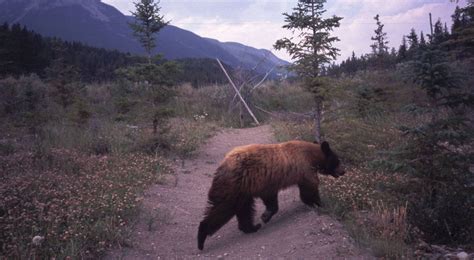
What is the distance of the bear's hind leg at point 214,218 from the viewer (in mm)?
5746

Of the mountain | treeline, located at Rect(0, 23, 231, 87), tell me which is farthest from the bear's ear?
the mountain

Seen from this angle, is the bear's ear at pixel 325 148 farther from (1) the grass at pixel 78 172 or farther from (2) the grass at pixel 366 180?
(1) the grass at pixel 78 172

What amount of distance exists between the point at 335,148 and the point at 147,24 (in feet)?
21.9

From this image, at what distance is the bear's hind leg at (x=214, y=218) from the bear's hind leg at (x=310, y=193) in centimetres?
124

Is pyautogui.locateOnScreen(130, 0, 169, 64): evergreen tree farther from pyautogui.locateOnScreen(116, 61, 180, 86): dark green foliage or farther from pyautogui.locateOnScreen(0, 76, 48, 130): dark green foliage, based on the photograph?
pyautogui.locateOnScreen(0, 76, 48, 130): dark green foliage

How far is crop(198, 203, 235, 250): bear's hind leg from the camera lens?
5746 mm

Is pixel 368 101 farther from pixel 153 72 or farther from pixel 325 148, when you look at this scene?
pixel 325 148

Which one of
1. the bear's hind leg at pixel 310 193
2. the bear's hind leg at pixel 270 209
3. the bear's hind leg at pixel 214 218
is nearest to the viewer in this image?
the bear's hind leg at pixel 214 218

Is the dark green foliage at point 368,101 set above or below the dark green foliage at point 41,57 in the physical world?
below

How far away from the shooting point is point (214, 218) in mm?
5758

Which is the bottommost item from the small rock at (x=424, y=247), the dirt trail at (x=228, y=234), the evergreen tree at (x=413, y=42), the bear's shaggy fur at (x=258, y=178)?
the dirt trail at (x=228, y=234)

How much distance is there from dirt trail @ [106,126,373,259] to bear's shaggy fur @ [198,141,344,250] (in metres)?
0.30

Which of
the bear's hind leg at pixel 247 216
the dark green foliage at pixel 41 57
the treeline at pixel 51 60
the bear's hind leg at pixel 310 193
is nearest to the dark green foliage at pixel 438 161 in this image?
the bear's hind leg at pixel 310 193

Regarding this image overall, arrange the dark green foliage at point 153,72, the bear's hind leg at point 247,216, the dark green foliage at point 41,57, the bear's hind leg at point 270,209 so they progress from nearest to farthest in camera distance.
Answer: the bear's hind leg at point 247,216
the bear's hind leg at point 270,209
the dark green foliage at point 153,72
the dark green foliage at point 41,57
